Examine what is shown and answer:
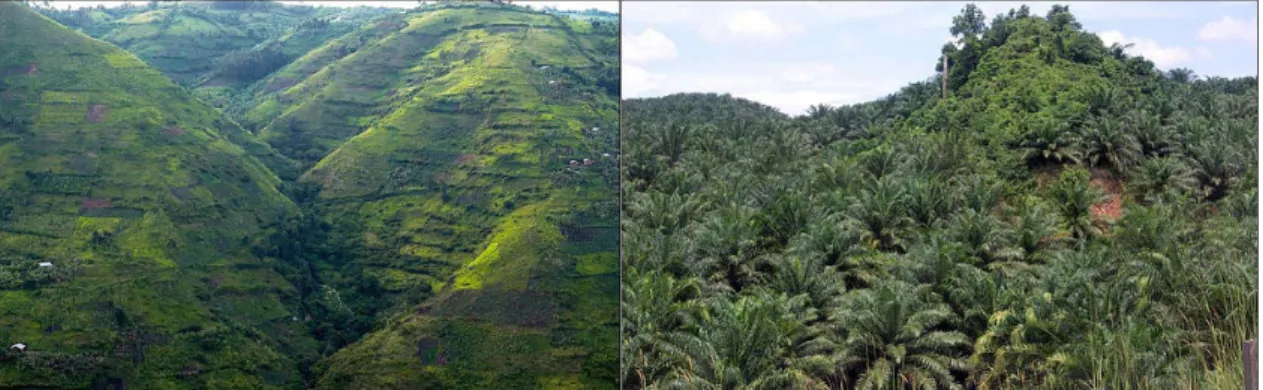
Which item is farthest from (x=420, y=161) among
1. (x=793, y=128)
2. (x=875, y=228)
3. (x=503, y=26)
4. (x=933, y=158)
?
(x=793, y=128)

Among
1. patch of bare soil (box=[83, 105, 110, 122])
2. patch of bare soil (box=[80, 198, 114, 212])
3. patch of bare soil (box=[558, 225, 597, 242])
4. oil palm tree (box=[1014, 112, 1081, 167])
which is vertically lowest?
patch of bare soil (box=[558, 225, 597, 242])

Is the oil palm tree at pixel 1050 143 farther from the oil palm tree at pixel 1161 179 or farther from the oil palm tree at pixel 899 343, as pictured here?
the oil palm tree at pixel 899 343

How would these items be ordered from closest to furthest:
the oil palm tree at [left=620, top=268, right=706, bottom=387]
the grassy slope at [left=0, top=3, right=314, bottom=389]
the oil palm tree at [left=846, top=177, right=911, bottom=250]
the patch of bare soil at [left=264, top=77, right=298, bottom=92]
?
the grassy slope at [left=0, top=3, right=314, bottom=389]
the oil palm tree at [left=620, top=268, right=706, bottom=387]
the patch of bare soil at [left=264, top=77, right=298, bottom=92]
the oil palm tree at [left=846, top=177, right=911, bottom=250]

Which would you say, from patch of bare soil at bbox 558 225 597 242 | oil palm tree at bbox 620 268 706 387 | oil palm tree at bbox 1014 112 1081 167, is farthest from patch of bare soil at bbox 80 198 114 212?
oil palm tree at bbox 1014 112 1081 167

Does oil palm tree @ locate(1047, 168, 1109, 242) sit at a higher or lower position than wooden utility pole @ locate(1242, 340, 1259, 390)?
lower

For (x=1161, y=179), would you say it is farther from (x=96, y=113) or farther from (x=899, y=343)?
(x=96, y=113)

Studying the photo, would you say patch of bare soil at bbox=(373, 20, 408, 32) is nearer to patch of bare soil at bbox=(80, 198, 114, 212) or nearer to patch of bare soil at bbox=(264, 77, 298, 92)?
patch of bare soil at bbox=(264, 77, 298, 92)

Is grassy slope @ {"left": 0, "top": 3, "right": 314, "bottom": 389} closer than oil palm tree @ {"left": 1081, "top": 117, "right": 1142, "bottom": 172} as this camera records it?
Yes

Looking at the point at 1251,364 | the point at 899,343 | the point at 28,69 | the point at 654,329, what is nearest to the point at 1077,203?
the point at 899,343
